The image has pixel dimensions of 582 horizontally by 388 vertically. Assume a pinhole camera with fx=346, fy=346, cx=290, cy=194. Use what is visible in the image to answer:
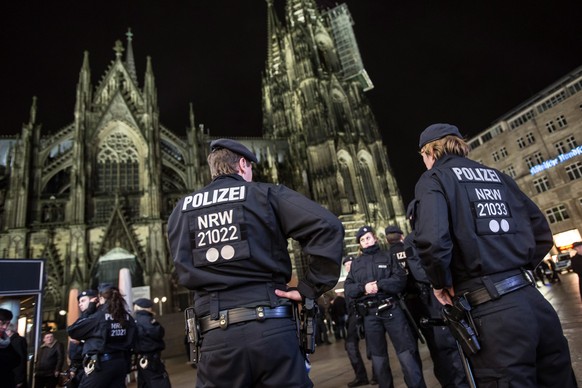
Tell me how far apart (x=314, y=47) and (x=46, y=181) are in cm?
2789

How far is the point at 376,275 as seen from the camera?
4344 mm

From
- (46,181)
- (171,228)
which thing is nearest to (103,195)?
(46,181)

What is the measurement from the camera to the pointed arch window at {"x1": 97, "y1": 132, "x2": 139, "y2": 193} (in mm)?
25766

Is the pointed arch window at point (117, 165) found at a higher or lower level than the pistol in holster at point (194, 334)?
higher

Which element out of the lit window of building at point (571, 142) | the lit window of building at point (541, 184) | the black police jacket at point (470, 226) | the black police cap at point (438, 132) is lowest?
the black police jacket at point (470, 226)

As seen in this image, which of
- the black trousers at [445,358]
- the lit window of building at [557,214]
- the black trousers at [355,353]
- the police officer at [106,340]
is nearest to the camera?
the black trousers at [445,358]

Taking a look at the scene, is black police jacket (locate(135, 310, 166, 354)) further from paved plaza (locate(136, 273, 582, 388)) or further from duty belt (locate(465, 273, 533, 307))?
duty belt (locate(465, 273, 533, 307))

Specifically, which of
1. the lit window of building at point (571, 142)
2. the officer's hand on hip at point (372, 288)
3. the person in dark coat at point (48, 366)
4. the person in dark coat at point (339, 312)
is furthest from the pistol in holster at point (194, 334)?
the lit window of building at point (571, 142)

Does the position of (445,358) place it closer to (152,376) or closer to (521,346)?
(521,346)

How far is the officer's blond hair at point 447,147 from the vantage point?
247 centimetres

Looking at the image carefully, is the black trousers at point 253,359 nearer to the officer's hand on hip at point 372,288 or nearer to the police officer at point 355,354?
the officer's hand on hip at point 372,288

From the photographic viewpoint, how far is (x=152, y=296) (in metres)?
21.2

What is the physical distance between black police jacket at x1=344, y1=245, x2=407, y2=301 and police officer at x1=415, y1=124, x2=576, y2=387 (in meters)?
1.91

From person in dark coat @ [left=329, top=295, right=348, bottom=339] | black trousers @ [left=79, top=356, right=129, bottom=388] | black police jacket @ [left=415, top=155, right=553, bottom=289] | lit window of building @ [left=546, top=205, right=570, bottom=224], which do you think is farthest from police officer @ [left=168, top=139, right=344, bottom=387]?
lit window of building @ [left=546, top=205, right=570, bottom=224]
